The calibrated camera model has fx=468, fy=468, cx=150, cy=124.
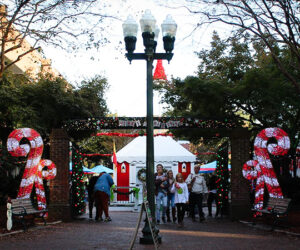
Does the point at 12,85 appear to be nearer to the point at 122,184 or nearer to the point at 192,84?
the point at 192,84

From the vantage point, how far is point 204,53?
2295 centimetres

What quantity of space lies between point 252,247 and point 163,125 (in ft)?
22.9

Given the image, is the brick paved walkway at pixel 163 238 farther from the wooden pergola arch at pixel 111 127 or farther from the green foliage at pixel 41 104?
the green foliage at pixel 41 104

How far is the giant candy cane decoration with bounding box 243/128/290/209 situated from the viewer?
13672 millimetres

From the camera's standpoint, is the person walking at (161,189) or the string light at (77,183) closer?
the person walking at (161,189)

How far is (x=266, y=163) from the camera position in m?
14.3

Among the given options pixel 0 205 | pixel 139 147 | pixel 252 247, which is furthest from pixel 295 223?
pixel 139 147

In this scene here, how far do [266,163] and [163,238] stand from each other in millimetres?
4936

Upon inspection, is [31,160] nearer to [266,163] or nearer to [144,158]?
[266,163]

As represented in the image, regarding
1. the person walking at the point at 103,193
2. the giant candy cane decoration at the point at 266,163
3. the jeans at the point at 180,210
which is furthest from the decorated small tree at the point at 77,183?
the giant candy cane decoration at the point at 266,163

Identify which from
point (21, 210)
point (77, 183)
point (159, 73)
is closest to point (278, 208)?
point (21, 210)

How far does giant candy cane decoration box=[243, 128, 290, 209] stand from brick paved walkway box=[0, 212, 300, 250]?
57.1 inches

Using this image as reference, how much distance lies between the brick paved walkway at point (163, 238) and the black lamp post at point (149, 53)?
3.19ft

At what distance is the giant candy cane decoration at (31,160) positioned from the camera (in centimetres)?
1352
